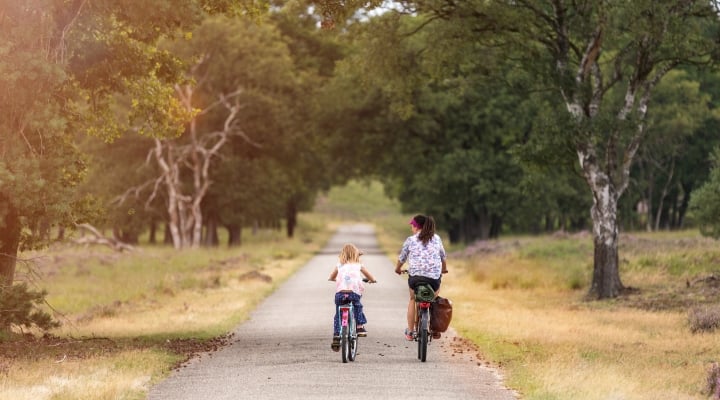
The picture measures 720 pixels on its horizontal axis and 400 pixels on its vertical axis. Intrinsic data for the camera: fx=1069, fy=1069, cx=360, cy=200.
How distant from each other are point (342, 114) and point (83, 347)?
1531 inches

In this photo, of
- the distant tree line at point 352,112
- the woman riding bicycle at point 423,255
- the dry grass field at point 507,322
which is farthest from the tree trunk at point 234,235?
the woman riding bicycle at point 423,255

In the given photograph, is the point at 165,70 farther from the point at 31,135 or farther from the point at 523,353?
the point at 523,353

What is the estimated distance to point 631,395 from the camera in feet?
37.3

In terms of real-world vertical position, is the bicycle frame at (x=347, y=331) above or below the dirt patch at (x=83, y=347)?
above

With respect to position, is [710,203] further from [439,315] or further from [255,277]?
[439,315]

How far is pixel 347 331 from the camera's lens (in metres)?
13.9

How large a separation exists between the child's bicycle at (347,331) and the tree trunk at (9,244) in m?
5.27

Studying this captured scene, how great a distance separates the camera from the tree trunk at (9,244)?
16047mm

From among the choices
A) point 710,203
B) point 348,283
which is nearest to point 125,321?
point 348,283

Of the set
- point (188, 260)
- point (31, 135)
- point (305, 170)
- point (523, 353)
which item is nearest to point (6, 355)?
point (31, 135)

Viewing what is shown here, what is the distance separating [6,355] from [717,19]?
56.8 ft

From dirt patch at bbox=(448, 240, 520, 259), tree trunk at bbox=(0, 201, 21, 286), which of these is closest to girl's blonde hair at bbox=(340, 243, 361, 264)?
tree trunk at bbox=(0, 201, 21, 286)

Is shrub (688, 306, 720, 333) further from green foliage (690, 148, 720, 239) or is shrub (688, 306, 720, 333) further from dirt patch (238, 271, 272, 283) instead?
dirt patch (238, 271, 272, 283)

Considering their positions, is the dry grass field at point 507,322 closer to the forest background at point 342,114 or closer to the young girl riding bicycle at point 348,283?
the forest background at point 342,114
